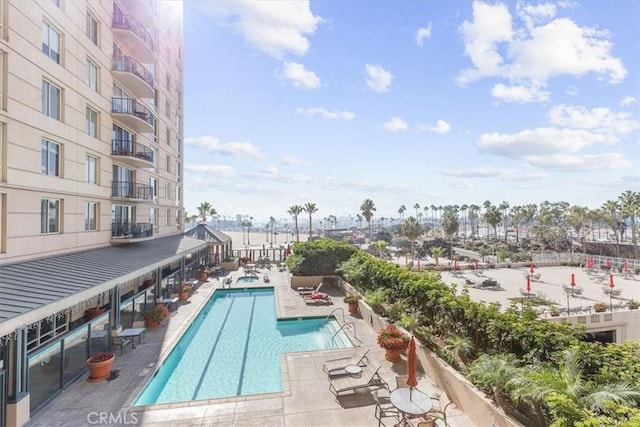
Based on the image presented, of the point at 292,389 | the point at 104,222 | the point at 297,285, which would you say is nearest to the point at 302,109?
the point at 297,285

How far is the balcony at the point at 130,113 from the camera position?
57.1 feet

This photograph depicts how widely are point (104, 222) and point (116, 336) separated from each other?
6.78 meters

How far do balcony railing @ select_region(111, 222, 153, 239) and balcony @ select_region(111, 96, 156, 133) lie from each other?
6.10 metres

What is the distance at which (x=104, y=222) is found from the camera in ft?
Result: 54.9

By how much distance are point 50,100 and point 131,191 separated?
25.2 ft

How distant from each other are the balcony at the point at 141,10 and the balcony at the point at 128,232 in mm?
13237

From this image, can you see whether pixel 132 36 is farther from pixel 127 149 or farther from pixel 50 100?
pixel 50 100

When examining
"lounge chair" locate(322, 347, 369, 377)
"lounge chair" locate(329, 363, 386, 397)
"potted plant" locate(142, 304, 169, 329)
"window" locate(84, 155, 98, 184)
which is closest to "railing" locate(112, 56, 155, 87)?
"window" locate(84, 155, 98, 184)

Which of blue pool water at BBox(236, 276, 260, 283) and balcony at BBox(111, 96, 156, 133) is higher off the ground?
balcony at BBox(111, 96, 156, 133)

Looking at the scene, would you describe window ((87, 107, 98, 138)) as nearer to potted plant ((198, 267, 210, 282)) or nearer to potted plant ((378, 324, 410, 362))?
potted plant ((198, 267, 210, 282))

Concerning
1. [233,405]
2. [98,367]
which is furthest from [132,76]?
[233,405]

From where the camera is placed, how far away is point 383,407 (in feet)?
28.7

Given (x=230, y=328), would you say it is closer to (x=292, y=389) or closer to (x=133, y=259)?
(x=133, y=259)

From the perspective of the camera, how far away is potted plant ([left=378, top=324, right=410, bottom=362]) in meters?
11.5
